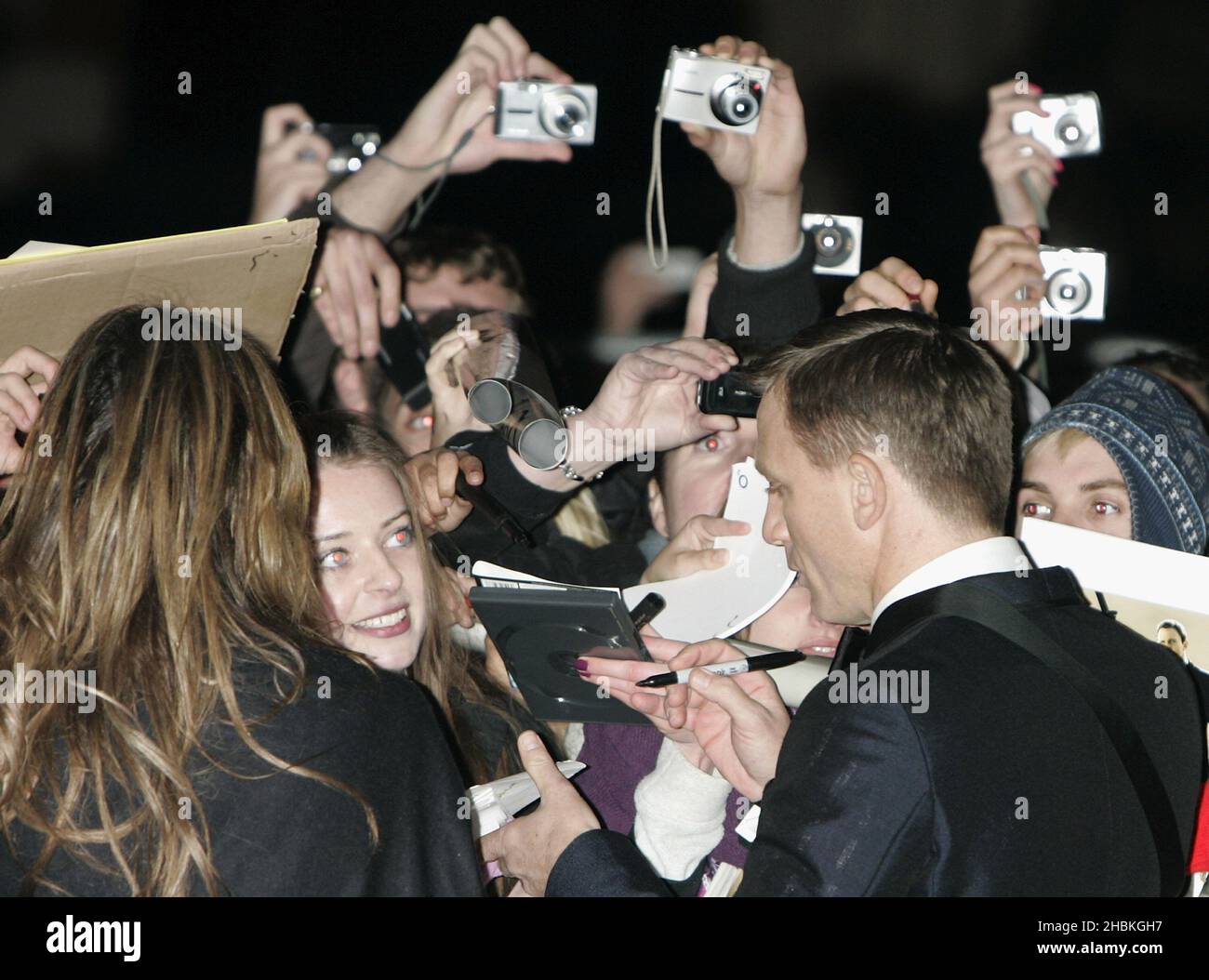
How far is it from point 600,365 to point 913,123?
3.53ft

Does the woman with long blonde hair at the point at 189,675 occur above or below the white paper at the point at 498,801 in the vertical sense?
above

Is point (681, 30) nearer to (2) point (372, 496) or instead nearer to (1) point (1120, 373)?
(1) point (1120, 373)

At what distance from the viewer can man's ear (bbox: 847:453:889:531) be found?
1212 millimetres

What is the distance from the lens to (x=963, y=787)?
40.1 inches

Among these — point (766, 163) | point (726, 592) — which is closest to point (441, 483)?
point (726, 592)

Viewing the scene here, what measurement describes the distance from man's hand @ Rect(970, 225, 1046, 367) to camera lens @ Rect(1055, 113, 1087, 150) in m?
0.37

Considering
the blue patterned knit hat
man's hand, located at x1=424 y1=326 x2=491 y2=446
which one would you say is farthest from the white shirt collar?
man's hand, located at x1=424 y1=326 x2=491 y2=446

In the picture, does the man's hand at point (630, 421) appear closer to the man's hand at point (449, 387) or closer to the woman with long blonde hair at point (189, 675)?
the man's hand at point (449, 387)

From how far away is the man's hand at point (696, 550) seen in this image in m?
1.65

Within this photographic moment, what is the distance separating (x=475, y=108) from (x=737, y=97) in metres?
0.61

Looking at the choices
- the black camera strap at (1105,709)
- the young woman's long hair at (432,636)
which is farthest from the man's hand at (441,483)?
the black camera strap at (1105,709)

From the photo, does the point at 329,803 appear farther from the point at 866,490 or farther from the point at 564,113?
the point at 564,113

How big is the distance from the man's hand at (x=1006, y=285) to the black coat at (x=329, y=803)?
1.37 metres
